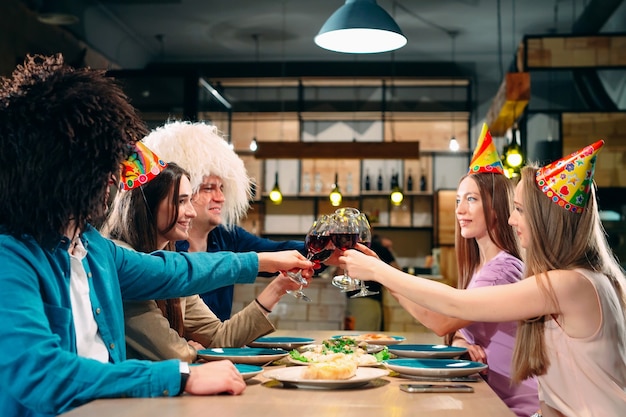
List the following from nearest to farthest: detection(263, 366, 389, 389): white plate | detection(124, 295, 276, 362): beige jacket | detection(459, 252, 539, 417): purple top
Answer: detection(263, 366, 389, 389): white plate < detection(124, 295, 276, 362): beige jacket < detection(459, 252, 539, 417): purple top

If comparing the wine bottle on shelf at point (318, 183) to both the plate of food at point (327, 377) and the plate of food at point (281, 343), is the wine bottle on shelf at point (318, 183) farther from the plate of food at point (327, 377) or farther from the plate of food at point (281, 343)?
the plate of food at point (327, 377)

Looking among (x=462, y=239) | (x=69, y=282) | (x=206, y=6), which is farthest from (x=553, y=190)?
(x=206, y=6)

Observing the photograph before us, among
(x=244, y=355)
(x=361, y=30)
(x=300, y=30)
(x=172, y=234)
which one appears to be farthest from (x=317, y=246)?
(x=300, y=30)

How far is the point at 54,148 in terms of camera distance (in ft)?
5.67

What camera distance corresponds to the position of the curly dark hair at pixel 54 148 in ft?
5.58

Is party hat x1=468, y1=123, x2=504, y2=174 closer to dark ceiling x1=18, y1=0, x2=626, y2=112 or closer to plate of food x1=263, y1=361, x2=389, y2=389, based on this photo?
plate of food x1=263, y1=361, x2=389, y2=389

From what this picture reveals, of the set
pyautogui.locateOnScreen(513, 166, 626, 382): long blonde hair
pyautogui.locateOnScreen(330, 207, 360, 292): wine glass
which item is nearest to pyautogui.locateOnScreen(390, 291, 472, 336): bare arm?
pyautogui.locateOnScreen(330, 207, 360, 292): wine glass

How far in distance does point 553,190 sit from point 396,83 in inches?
356

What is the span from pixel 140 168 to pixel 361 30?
1.85 metres

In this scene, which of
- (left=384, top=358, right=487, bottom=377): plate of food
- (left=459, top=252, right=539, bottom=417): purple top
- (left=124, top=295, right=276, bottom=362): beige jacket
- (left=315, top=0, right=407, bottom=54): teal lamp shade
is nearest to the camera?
(left=384, top=358, right=487, bottom=377): plate of food

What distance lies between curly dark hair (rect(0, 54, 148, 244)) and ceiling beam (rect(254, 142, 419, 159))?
6396 millimetres

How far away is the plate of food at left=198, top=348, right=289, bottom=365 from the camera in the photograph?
7.46 ft

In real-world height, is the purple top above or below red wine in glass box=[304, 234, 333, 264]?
below

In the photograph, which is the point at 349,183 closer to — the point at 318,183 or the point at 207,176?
the point at 318,183
